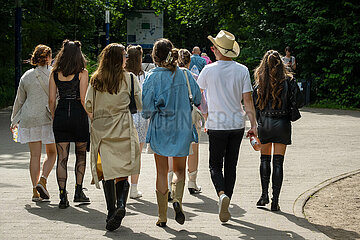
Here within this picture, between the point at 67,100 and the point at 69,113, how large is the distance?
148mm

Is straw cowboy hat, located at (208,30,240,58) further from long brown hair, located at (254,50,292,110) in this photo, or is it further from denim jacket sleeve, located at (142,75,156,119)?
denim jacket sleeve, located at (142,75,156,119)

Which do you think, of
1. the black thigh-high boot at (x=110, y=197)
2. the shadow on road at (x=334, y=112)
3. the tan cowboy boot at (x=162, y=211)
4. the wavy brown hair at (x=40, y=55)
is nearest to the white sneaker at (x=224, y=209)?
the tan cowboy boot at (x=162, y=211)

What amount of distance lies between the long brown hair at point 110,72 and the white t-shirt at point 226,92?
3.30 feet

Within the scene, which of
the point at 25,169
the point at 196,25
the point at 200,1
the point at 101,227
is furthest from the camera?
the point at 196,25

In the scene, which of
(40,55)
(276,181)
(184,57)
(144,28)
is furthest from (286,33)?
(40,55)

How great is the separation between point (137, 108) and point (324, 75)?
61.1 feet

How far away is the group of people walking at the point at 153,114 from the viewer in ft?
21.3

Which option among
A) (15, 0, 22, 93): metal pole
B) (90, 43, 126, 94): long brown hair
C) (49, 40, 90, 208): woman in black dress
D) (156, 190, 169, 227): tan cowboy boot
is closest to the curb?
(156, 190, 169, 227): tan cowboy boot

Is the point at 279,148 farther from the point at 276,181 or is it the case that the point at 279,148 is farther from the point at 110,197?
the point at 110,197

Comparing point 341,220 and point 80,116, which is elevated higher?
point 80,116

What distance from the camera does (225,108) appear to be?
6922 millimetres

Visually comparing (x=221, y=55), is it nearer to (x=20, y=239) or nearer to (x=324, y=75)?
A: (x=20, y=239)

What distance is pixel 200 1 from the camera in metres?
33.2

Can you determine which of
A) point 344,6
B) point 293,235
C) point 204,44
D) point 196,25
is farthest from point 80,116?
point 204,44
